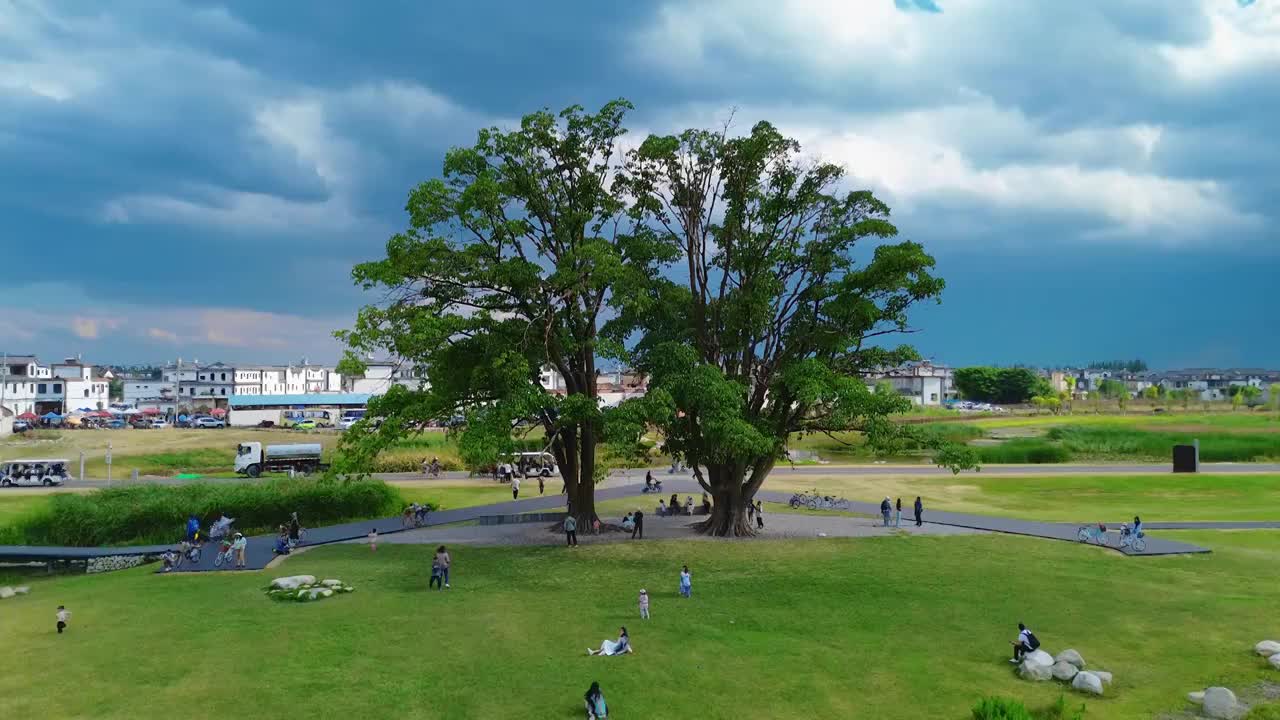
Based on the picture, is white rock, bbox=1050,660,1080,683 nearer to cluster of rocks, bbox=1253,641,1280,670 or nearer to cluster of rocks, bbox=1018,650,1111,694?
cluster of rocks, bbox=1018,650,1111,694

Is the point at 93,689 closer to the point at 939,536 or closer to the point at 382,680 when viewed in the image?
the point at 382,680

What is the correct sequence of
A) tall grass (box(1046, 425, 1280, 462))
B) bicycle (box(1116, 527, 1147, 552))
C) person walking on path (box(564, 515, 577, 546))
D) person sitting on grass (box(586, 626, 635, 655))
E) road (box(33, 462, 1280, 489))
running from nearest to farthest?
person sitting on grass (box(586, 626, 635, 655)) < bicycle (box(1116, 527, 1147, 552)) < person walking on path (box(564, 515, 577, 546)) < road (box(33, 462, 1280, 489)) < tall grass (box(1046, 425, 1280, 462))

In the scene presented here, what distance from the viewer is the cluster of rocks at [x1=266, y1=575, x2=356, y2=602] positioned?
27.3 meters

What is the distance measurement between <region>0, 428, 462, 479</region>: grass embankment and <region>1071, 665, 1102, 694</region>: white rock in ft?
157

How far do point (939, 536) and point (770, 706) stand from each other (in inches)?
988

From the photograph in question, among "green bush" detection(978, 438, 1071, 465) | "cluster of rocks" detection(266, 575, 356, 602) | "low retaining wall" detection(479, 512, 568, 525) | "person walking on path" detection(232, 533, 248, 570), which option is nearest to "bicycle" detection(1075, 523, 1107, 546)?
"low retaining wall" detection(479, 512, 568, 525)

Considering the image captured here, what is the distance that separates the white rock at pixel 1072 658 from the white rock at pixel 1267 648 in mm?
5004

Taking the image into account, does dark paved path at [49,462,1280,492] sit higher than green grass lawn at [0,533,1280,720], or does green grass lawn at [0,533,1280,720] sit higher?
dark paved path at [49,462,1280,492]

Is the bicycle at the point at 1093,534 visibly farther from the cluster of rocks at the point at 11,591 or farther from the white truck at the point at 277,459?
the white truck at the point at 277,459

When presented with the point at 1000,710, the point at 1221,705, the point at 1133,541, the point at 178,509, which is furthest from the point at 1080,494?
the point at 178,509

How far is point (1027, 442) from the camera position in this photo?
8638 centimetres

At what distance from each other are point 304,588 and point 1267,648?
1152 inches

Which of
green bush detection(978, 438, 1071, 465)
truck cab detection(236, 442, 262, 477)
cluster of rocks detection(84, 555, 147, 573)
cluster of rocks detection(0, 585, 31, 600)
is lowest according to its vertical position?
cluster of rocks detection(84, 555, 147, 573)

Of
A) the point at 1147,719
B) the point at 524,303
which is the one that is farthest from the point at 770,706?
the point at 524,303
